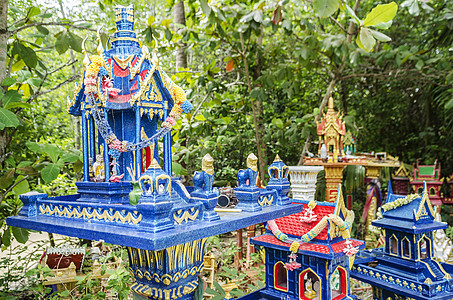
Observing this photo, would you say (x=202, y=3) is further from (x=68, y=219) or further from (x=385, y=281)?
(x=385, y=281)

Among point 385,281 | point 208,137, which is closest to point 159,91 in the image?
point 385,281

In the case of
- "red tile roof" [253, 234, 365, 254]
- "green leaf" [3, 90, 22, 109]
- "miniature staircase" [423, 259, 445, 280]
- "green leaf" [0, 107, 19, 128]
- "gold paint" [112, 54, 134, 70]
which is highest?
"gold paint" [112, 54, 134, 70]

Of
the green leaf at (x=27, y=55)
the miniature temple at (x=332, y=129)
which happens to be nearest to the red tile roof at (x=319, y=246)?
the green leaf at (x=27, y=55)

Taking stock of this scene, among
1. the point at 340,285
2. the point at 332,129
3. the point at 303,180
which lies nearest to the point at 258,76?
the point at 332,129

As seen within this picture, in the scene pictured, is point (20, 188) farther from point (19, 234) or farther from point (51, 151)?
point (51, 151)

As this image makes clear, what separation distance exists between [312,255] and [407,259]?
6.81ft

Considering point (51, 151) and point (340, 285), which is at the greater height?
point (51, 151)

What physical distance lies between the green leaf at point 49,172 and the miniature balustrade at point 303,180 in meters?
3.72

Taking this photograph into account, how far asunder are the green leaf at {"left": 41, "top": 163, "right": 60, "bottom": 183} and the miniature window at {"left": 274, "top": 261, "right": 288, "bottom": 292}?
2.93 metres

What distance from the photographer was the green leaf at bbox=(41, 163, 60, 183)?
3.64 m

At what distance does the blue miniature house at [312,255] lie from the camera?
158 inches

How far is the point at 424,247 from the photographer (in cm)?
518

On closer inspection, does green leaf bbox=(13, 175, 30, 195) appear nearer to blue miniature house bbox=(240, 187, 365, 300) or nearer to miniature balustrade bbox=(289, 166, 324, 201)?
blue miniature house bbox=(240, 187, 365, 300)

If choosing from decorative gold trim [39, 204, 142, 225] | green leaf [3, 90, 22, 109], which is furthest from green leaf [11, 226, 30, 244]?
green leaf [3, 90, 22, 109]
